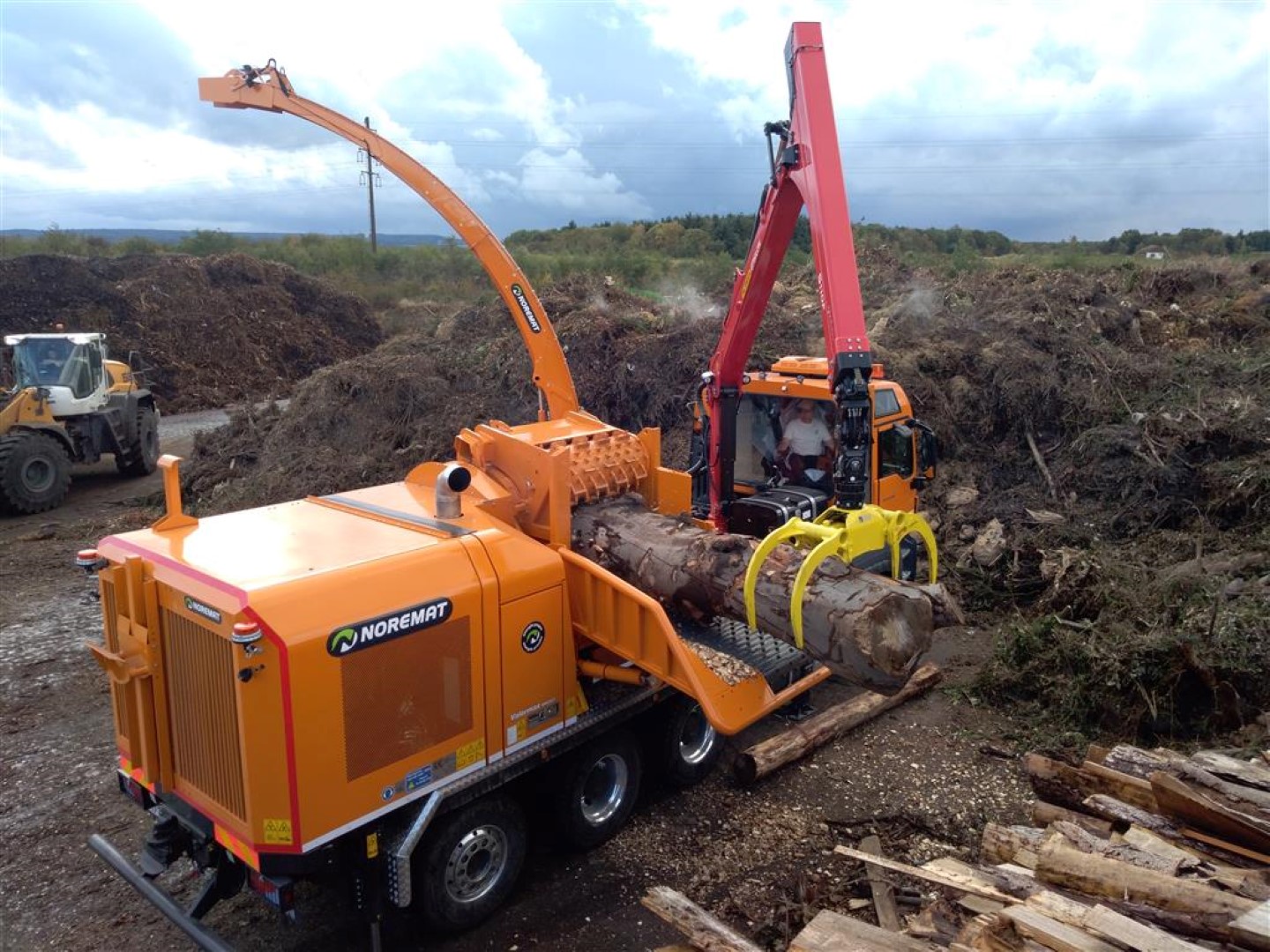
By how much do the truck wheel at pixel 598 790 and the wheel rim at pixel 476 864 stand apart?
18.4 inches

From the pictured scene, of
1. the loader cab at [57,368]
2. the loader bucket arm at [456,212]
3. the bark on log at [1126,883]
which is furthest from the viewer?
the loader cab at [57,368]

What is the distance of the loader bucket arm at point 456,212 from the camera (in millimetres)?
Answer: 9117

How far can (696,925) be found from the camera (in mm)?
3766

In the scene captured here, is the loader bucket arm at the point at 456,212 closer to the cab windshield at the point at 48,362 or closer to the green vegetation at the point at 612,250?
the cab windshield at the point at 48,362

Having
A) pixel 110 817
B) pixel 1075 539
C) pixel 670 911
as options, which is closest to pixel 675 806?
pixel 670 911

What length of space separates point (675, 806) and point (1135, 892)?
3005 millimetres

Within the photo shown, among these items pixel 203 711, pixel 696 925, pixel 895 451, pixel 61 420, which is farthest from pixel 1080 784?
pixel 61 420

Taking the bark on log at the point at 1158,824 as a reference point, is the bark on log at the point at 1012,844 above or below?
below

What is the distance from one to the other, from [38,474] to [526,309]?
9.14m

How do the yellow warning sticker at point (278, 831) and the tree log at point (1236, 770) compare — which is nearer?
the yellow warning sticker at point (278, 831)

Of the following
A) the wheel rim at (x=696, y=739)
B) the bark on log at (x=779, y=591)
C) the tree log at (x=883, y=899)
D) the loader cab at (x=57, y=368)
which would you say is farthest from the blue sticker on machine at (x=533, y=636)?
the loader cab at (x=57, y=368)

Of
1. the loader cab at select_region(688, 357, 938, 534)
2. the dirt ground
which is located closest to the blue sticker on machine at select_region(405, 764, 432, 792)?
the dirt ground

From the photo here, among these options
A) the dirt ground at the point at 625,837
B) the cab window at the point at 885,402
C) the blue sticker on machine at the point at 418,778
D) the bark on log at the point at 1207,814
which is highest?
the cab window at the point at 885,402

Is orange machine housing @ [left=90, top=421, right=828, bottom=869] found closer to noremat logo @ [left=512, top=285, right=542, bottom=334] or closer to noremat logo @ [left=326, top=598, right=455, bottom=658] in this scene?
noremat logo @ [left=326, top=598, right=455, bottom=658]
